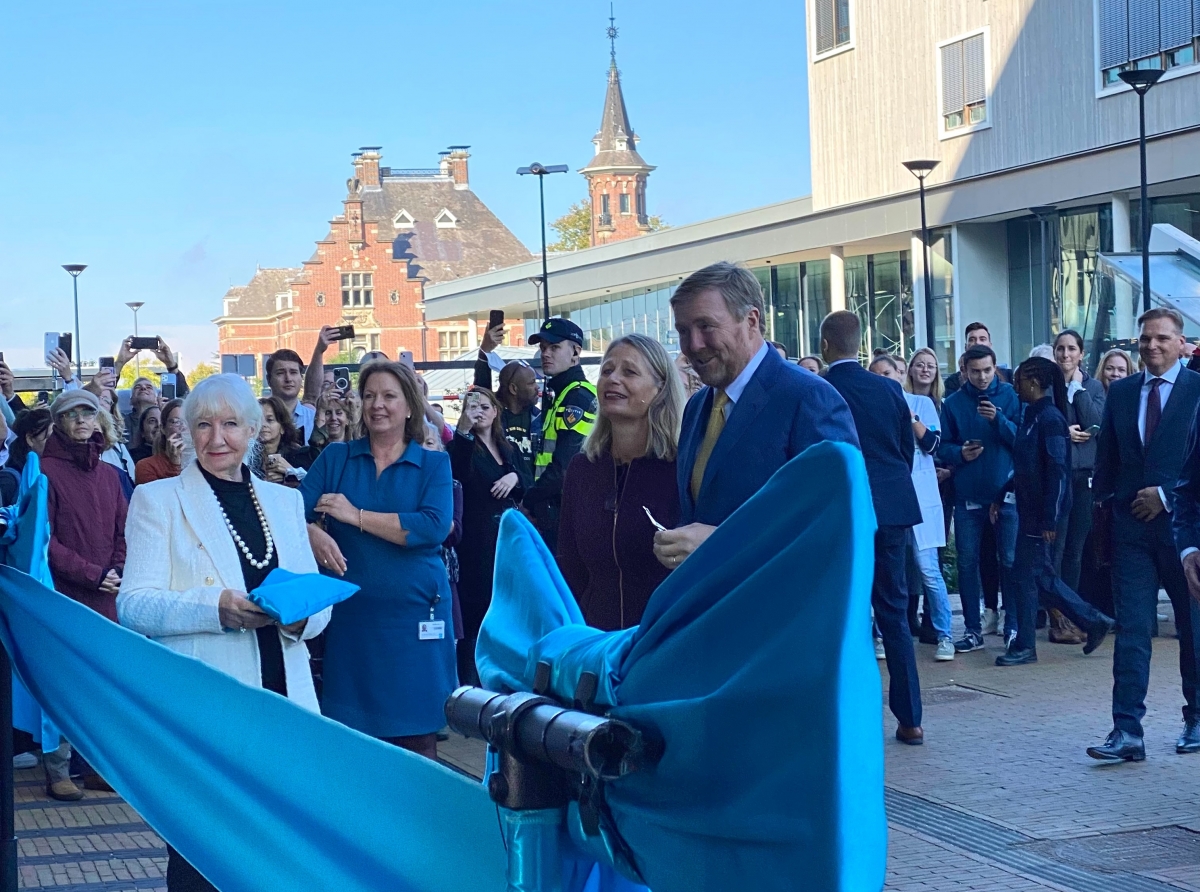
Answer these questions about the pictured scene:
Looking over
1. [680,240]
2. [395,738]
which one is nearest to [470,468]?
[395,738]

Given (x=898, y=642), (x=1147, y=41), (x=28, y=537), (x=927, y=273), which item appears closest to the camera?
(x=28, y=537)

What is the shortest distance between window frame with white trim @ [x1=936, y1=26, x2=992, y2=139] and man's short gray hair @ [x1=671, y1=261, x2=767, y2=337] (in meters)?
35.7

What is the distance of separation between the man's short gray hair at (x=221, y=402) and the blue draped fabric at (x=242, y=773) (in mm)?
680

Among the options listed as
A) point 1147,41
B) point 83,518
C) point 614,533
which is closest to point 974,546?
point 83,518

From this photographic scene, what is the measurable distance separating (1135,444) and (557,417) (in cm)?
313

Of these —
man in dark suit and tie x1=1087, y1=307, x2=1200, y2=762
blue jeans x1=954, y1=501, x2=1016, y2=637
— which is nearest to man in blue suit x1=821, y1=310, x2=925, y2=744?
man in dark suit and tie x1=1087, y1=307, x2=1200, y2=762

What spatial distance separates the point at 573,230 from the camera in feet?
377

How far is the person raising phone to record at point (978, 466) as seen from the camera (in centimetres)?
1134

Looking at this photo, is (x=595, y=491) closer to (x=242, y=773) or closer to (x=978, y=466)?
(x=242, y=773)

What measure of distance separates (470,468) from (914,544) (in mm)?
3935

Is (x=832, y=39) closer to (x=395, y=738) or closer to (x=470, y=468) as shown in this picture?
(x=470, y=468)

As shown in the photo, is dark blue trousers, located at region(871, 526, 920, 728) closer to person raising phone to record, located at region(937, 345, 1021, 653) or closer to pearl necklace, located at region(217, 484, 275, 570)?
person raising phone to record, located at region(937, 345, 1021, 653)

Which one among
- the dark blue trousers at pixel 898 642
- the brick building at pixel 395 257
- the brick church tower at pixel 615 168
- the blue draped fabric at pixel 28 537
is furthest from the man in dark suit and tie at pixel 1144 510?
the brick church tower at pixel 615 168

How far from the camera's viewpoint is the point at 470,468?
926 centimetres
